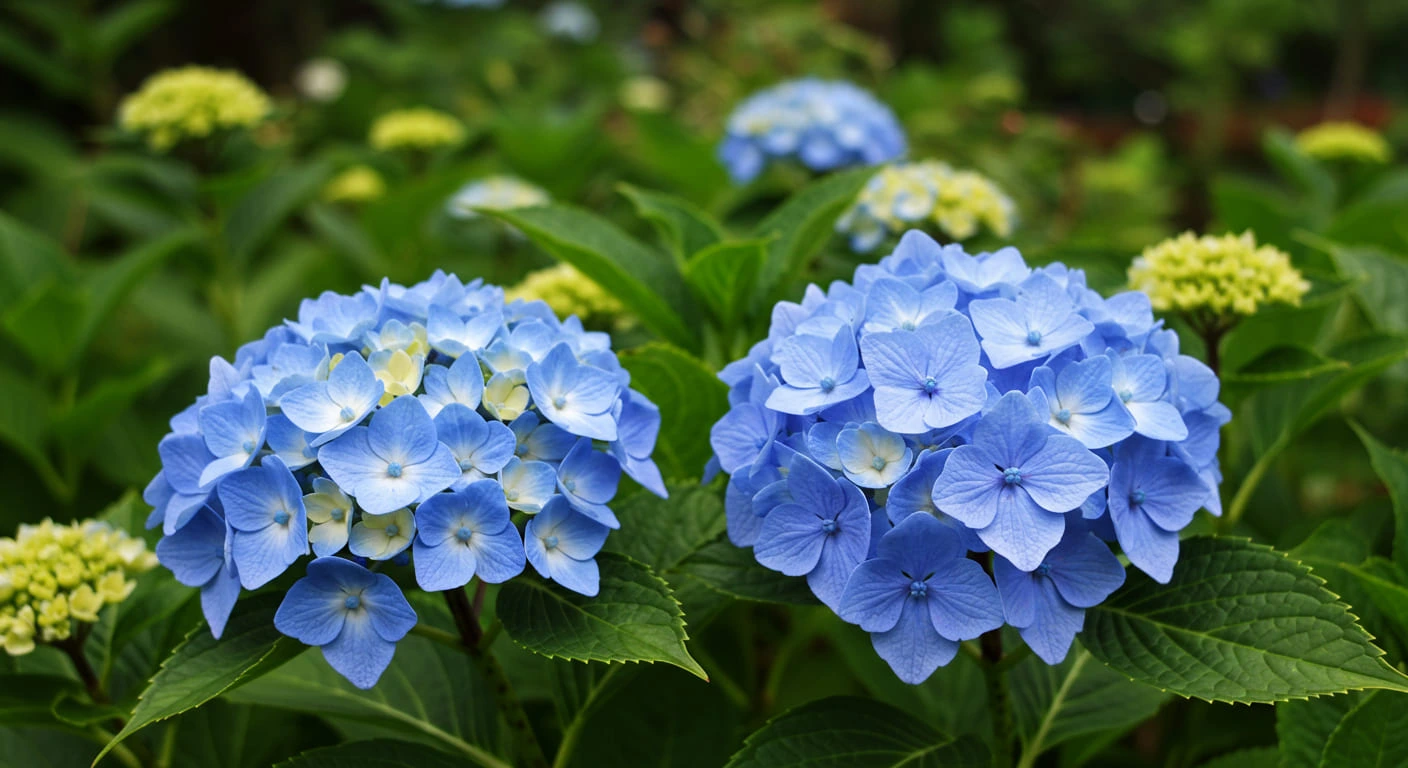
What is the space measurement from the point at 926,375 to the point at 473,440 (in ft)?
1.37

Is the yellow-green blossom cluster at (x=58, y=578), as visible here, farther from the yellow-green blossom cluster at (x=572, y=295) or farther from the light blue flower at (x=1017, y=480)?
the light blue flower at (x=1017, y=480)

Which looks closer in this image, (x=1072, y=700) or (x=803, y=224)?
(x=1072, y=700)

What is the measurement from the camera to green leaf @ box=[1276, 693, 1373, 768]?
3.63ft

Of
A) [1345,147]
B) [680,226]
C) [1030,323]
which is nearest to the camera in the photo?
[1030,323]

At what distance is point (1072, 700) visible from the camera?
129cm

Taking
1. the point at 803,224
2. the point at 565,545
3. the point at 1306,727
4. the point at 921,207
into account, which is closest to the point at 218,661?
the point at 565,545

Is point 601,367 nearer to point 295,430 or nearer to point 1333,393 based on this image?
point 295,430

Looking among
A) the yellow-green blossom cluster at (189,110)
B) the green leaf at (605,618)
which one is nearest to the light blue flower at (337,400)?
the green leaf at (605,618)

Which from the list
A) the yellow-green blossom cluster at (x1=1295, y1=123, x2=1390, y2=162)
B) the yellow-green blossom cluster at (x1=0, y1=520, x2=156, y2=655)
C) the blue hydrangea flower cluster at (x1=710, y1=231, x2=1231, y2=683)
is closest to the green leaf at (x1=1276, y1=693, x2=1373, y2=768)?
the blue hydrangea flower cluster at (x1=710, y1=231, x2=1231, y2=683)

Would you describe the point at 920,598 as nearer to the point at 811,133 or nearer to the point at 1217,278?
the point at 1217,278

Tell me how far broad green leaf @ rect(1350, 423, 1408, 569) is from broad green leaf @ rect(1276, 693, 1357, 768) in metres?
0.21

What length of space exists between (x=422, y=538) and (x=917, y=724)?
1.88ft

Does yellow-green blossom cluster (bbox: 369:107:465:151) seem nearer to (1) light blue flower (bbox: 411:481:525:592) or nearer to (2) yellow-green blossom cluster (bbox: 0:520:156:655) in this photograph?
(2) yellow-green blossom cluster (bbox: 0:520:156:655)

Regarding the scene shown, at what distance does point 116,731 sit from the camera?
49.1 inches
